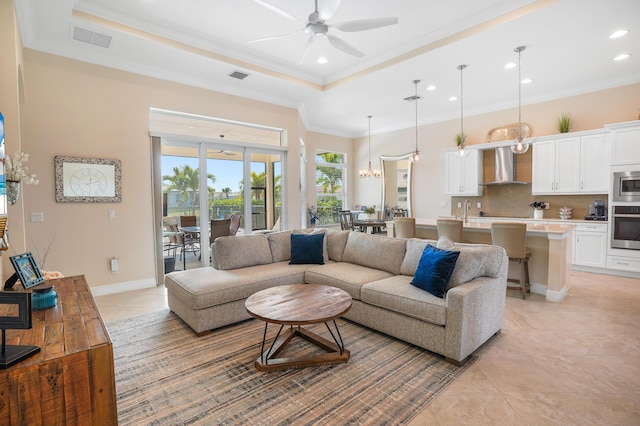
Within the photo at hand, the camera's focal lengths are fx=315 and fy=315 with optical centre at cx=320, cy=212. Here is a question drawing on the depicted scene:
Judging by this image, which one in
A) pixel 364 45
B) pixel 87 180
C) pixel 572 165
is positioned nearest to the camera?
pixel 87 180

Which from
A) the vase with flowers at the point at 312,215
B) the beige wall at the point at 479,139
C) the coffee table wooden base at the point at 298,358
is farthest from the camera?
the vase with flowers at the point at 312,215

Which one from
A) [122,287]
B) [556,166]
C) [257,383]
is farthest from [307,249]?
[556,166]

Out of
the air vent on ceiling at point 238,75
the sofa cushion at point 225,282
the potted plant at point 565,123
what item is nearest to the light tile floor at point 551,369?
the sofa cushion at point 225,282

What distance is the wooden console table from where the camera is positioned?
120 cm

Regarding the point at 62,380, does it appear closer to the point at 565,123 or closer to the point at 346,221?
the point at 346,221

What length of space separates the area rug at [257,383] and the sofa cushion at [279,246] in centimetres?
131

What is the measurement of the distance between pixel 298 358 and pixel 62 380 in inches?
Answer: 63.4

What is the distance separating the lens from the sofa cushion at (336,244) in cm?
428

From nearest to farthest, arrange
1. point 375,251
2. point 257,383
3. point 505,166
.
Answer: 1. point 257,383
2. point 375,251
3. point 505,166

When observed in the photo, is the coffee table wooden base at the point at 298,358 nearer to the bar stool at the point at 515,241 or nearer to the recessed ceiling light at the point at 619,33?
the bar stool at the point at 515,241

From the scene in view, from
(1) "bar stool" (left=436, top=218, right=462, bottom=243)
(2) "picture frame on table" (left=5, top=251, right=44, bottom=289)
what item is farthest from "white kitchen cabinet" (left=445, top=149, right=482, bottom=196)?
(2) "picture frame on table" (left=5, top=251, right=44, bottom=289)

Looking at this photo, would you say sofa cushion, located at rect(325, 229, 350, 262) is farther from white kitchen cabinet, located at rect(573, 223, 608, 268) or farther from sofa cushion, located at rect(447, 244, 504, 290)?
white kitchen cabinet, located at rect(573, 223, 608, 268)

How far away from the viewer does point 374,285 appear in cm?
313

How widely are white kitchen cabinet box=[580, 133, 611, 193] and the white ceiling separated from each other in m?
1.05
